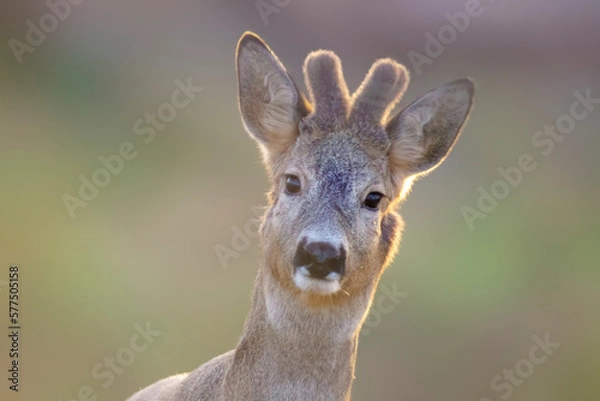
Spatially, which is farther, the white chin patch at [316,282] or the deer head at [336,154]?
the deer head at [336,154]

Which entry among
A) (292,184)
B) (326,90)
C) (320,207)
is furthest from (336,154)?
(326,90)

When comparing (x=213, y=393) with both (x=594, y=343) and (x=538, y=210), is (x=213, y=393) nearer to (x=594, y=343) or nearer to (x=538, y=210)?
(x=594, y=343)

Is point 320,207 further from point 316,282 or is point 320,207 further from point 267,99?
point 267,99

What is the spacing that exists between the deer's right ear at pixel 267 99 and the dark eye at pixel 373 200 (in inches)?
23.6

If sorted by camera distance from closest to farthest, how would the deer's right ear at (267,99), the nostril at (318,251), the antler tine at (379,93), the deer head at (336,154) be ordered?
the nostril at (318,251) → the deer head at (336,154) → the deer's right ear at (267,99) → the antler tine at (379,93)

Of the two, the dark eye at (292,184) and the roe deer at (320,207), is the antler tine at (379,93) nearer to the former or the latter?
the roe deer at (320,207)

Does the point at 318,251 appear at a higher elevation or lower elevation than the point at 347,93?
lower

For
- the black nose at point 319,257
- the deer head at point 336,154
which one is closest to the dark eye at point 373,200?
the deer head at point 336,154

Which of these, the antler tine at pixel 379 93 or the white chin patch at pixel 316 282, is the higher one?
the antler tine at pixel 379 93

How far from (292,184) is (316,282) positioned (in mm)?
706

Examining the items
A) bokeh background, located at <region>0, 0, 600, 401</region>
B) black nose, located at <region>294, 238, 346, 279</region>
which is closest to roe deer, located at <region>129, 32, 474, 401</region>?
black nose, located at <region>294, 238, 346, 279</region>

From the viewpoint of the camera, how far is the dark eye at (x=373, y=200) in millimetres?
4953

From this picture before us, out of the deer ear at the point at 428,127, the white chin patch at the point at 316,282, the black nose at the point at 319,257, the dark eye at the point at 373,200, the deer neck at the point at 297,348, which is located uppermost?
the deer ear at the point at 428,127

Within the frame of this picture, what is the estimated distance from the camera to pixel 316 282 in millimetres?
4457
